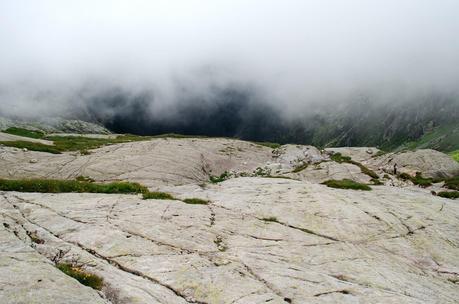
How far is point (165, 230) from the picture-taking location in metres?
25.1

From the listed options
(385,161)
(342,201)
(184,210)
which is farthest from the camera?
(385,161)

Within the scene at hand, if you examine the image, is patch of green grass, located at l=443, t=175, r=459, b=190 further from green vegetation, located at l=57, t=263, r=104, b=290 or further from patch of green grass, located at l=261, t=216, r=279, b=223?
green vegetation, located at l=57, t=263, r=104, b=290

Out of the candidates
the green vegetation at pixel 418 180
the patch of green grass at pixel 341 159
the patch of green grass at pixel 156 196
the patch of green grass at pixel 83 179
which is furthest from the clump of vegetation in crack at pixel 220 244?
the patch of green grass at pixel 341 159

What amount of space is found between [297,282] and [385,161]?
7923 cm

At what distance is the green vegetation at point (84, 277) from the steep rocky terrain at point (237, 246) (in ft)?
1.19

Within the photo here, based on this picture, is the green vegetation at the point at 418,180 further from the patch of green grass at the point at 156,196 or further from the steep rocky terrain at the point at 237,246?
the patch of green grass at the point at 156,196

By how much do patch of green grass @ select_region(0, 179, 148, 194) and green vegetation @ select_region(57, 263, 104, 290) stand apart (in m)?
18.9

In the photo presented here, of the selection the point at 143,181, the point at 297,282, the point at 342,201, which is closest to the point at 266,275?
the point at 297,282

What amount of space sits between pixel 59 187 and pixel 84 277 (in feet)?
67.1

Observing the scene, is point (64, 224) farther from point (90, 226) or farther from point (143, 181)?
point (143, 181)

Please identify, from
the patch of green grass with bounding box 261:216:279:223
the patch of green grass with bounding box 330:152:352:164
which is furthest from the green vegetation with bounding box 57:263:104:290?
the patch of green grass with bounding box 330:152:352:164

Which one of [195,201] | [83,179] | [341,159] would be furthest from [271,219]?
[341,159]

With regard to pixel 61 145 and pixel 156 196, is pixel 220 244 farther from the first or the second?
pixel 61 145

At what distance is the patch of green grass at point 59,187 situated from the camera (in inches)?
1362
